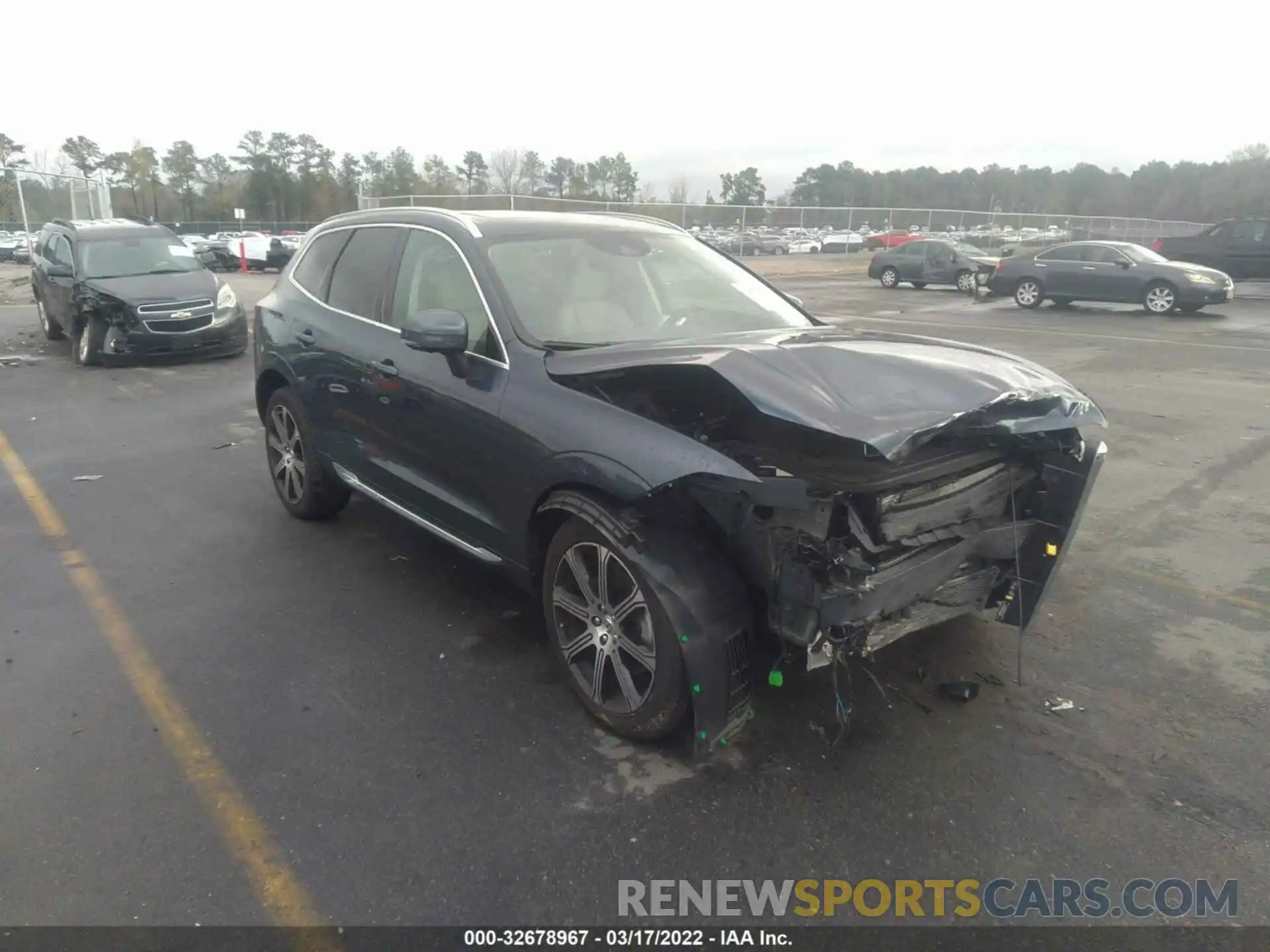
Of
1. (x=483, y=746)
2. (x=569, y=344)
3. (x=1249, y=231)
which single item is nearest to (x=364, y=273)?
(x=569, y=344)

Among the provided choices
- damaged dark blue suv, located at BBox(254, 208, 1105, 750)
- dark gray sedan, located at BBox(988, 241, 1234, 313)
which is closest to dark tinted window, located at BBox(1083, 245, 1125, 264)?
dark gray sedan, located at BBox(988, 241, 1234, 313)

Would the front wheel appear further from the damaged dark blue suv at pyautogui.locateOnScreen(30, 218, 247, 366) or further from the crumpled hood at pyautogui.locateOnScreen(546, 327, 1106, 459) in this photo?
the crumpled hood at pyautogui.locateOnScreen(546, 327, 1106, 459)

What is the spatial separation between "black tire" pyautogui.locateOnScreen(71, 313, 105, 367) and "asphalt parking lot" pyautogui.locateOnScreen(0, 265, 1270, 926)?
6.59 metres

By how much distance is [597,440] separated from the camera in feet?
10.1

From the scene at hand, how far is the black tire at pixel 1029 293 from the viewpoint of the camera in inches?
808

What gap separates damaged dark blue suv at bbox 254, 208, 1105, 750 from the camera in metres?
2.81

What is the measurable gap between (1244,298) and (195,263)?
24.8 m

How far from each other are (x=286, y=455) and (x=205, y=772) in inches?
110

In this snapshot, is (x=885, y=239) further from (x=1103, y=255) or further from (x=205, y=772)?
(x=205, y=772)

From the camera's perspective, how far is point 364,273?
15.5 feet

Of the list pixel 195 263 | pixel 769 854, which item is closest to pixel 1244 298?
pixel 195 263

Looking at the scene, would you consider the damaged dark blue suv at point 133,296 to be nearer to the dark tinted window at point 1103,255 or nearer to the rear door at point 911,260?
the dark tinted window at point 1103,255

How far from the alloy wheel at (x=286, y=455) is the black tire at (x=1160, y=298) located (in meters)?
19.2

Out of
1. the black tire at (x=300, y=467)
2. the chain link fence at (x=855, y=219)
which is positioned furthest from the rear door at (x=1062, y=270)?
the black tire at (x=300, y=467)
